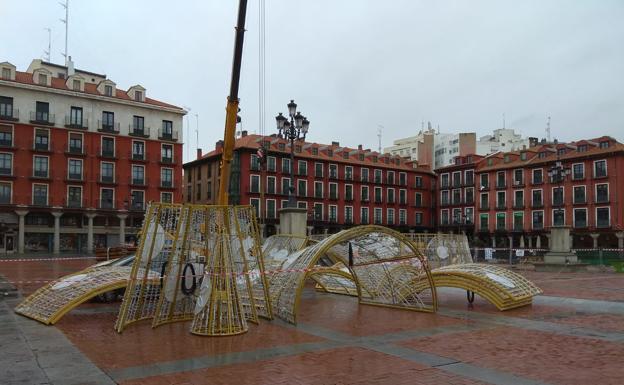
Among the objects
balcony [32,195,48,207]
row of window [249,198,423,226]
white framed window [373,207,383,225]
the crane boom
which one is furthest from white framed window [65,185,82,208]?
the crane boom

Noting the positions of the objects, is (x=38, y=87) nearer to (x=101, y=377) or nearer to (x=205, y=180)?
(x=205, y=180)

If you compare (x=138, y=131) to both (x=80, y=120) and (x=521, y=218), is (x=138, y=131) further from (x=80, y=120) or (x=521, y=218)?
(x=521, y=218)

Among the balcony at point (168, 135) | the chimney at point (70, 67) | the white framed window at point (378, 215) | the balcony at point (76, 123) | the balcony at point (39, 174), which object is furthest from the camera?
the white framed window at point (378, 215)

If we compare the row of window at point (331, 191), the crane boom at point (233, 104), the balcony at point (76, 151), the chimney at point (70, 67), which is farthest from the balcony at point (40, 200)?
the crane boom at point (233, 104)

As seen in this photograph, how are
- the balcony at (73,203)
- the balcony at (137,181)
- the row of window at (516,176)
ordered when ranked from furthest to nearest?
the row of window at (516,176)
the balcony at (137,181)
the balcony at (73,203)

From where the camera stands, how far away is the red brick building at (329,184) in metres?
61.3

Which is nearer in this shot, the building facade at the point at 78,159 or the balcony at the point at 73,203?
the building facade at the point at 78,159

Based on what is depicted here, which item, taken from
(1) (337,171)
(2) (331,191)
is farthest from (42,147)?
(1) (337,171)

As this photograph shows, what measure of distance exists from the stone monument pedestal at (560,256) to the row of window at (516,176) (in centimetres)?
2996

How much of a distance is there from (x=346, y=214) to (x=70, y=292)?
57.4 m

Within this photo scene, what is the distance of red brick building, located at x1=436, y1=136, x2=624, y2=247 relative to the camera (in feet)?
182

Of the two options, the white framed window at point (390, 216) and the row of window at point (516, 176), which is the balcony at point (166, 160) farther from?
the row of window at point (516, 176)

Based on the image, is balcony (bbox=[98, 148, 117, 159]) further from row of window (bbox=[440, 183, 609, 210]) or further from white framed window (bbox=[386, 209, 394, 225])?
row of window (bbox=[440, 183, 609, 210])

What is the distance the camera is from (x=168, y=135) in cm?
5653
